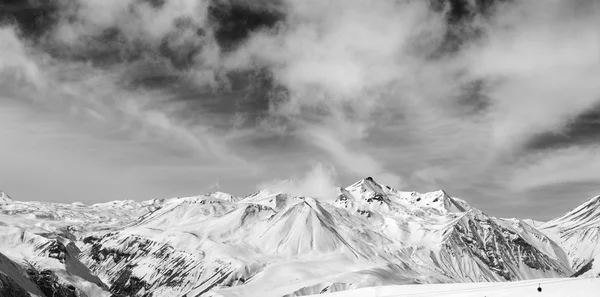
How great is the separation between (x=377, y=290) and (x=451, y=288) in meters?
9.46

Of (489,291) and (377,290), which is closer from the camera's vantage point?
(489,291)

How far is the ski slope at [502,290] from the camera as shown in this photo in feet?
145

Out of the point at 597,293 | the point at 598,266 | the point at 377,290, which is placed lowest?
the point at 597,293

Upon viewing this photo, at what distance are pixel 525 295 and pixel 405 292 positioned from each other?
53.6 feet

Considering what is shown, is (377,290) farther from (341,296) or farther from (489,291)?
(489,291)

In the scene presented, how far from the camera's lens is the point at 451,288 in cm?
5794

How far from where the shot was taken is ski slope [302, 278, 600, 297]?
44062mm

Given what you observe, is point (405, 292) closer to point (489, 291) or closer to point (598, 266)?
point (489, 291)

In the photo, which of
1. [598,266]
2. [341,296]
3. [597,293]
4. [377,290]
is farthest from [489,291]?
[598,266]

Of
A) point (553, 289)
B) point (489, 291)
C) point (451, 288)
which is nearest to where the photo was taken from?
point (553, 289)

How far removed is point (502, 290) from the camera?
50156 mm

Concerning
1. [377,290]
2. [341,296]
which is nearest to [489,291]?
[377,290]

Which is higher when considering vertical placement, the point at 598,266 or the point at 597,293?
the point at 598,266

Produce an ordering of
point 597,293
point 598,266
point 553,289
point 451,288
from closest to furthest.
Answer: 1. point 597,293
2. point 553,289
3. point 451,288
4. point 598,266
